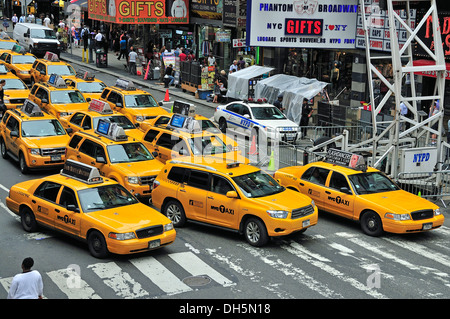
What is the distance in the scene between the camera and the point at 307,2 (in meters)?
29.0

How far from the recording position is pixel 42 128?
21.6m

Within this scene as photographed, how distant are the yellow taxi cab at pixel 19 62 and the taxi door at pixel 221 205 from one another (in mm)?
22730

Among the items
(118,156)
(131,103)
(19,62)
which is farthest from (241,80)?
(118,156)

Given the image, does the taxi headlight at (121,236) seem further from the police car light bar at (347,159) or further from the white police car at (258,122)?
the white police car at (258,122)

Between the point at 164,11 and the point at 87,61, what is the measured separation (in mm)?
7489

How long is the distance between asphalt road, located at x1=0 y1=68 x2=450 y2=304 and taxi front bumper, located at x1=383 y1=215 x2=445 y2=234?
1.10 ft

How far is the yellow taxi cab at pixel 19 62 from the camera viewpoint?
1395 inches

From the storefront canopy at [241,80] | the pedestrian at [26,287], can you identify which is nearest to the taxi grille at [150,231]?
the pedestrian at [26,287]

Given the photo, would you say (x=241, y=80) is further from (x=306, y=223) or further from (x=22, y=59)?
(x=306, y=223)

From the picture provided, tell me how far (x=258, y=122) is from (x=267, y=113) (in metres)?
0.95

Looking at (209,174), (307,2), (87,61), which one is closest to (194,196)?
(209,174)

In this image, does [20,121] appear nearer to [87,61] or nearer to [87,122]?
[87,122]

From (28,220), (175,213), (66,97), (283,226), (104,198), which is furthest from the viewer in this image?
(66,97)

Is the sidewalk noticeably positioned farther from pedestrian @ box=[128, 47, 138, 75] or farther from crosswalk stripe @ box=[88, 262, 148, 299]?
crosswalk stripe @ box=[88, 262, 148, 299]
